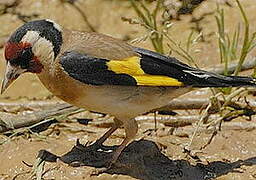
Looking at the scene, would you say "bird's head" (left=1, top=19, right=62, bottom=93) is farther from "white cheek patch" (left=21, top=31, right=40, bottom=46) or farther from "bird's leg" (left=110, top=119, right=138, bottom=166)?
"bird's leg" (left=110, top=119, right=138, bottom=166)

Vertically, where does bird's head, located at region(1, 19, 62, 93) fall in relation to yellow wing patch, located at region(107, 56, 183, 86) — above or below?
above

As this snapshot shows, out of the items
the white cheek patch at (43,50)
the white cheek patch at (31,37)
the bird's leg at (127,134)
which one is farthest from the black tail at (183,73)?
the white cheek patch at (31,37)

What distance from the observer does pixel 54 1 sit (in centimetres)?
728

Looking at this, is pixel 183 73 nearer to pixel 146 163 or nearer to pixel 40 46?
pixel 146 163

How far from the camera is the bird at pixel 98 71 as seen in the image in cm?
446

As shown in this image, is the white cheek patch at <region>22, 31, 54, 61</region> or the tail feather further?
the tail feather

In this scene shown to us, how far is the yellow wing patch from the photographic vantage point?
178 inches

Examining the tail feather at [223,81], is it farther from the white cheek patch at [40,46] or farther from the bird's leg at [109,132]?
the white cheek patch at [40,46]

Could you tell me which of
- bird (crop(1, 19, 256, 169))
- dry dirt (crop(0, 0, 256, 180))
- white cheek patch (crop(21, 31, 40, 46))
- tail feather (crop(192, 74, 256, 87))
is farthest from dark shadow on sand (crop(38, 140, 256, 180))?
white cheek patch (crop(21, 31, 40, 46))

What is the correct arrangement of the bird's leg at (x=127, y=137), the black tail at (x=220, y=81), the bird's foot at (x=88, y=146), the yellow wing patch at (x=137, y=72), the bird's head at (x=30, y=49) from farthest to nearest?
the bird's foot at (x=88, y=146), the bird's leg at (x=127, y=137), the black tail at (x=220, y=81), the yellow wing patch at (x=137, y=72), the bird's head at (x=30, y=49)

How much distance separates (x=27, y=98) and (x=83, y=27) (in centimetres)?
120

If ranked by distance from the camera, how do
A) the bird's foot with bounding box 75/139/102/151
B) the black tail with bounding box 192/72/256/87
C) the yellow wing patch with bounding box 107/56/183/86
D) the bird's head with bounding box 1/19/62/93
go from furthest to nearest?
the bird's foot with bounding box 75/139/102/151
the black tail with bounding box 192/72/256/87
the yellow wing patch with bounding box 107/56/183/86
the bird's head with bounding box 1/19/62/93

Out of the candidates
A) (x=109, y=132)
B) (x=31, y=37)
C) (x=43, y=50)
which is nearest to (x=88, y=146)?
(x=109, y=132)

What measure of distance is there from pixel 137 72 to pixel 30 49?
28.1 inches
